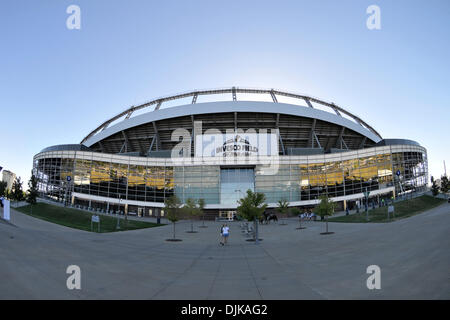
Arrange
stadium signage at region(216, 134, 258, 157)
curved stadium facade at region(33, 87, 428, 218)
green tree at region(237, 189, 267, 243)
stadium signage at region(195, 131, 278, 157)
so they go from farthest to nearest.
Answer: stadium signage at region(195, 131, 278, 157)
stadium signage at region(216, 134, 258, 157)
curved stadium facade at region(33, 87, 428, 218)
green tree at region(237, 189, 267, 243)

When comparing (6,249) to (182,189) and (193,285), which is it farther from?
(182,189)

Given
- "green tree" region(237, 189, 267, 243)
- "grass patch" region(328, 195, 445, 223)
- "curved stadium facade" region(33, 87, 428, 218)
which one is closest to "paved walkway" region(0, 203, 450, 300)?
"green tree" region(237, 189, 267, 243)

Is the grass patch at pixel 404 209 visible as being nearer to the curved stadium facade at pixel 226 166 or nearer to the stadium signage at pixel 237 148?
the curved stadium facade at pixel 226 166

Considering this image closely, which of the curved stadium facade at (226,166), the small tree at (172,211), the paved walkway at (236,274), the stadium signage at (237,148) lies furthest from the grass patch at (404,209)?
the stadium signage at (237,148)

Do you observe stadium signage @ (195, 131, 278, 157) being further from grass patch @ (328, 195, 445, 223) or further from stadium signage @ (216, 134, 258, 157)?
grass patch @ (328, 195, 445, 223)

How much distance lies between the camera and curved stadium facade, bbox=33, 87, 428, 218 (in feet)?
164

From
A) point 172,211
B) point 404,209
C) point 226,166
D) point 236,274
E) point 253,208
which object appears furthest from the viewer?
point 226,166

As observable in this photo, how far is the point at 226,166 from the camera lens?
5566cm

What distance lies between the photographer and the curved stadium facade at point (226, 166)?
164 ft

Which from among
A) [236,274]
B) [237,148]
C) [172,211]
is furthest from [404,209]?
[237,148]

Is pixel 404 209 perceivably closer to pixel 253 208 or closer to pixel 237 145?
pixel 253 208
